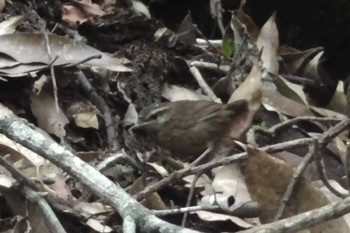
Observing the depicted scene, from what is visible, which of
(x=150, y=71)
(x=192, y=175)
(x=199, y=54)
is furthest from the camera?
(x=199, y=54)

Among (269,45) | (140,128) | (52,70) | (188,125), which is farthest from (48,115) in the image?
(269,45)

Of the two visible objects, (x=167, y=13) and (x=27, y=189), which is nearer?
(x=27, y=189)

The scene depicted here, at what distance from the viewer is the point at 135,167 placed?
2074 millimetres

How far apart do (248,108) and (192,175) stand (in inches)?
9.5

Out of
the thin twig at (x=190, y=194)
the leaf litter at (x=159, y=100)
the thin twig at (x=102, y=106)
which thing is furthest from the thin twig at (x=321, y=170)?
the thin twig at (x=102, y=106)

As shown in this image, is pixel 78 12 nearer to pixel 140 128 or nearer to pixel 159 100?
pixel 159 100

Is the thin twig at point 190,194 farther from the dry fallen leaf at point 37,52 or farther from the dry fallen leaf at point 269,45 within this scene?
the dry fallen leaf at point 269,45

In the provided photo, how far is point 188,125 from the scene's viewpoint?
6.83 ft

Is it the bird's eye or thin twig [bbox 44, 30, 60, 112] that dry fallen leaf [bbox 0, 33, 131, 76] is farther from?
the bird's eye

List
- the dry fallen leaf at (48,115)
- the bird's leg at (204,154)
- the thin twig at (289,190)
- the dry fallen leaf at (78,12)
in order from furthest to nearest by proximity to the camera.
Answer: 1. the dry fallen leaf at (78,12)
2. the dry fallen leaf at (48,115)
3. the bird's leg at (204,154)
4. the thin twig at (289,190)

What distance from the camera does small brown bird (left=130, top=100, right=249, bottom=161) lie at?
6.80ft

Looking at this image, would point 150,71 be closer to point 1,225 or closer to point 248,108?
point 248,108

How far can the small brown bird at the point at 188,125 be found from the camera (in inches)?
81.6

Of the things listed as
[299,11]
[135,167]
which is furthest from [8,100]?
[299,11]
